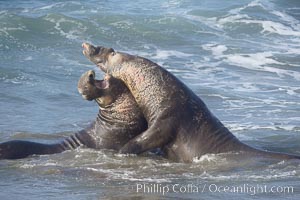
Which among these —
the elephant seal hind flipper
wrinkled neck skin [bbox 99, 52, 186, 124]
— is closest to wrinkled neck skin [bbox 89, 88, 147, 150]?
wrinkled neck skin [bbox 99, 52, 186, 124]

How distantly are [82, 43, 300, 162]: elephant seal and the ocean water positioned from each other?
0.16 meters

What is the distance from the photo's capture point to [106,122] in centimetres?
938

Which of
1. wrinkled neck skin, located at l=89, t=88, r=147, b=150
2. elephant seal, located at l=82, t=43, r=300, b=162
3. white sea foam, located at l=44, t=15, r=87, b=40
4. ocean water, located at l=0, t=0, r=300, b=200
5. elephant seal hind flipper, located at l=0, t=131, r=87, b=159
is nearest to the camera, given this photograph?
ocean water, located at l=0, t=0, r=300, b=200

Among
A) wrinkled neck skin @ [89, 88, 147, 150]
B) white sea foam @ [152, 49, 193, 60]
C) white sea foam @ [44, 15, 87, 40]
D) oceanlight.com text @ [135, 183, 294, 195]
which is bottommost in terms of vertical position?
oceanlight.com text @ [135, 183, 294, 195]

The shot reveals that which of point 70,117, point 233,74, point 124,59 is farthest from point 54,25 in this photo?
point 124,59

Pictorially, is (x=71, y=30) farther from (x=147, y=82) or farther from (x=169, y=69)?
(x=147, y=82)

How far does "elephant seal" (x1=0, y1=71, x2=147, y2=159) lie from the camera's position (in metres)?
9.14

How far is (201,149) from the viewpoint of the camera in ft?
29.3

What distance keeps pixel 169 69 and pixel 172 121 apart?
27.7 ft

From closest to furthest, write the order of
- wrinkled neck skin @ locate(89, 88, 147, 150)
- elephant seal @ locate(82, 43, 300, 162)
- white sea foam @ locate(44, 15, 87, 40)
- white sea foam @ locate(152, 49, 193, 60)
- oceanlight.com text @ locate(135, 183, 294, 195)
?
oceanlight.com text @ locate(135, 183, 294, 195)
elephant seal @ locate(82, 43, 300, 162)
wrinkled neck skin @ locate(89, 88, 147, 150)
white sea foam @ locate(152, 49, 193, 60)
white sea foam @ locate(44, 15, 87, 40)

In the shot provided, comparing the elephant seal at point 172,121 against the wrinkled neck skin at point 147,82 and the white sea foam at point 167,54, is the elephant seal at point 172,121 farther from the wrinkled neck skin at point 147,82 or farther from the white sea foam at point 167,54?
the white sea foam at point 167,54

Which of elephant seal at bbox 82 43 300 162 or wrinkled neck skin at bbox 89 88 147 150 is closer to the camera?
elephant seal at bbox 82 43 300 162

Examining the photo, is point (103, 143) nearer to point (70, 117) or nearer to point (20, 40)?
point (70, 117)

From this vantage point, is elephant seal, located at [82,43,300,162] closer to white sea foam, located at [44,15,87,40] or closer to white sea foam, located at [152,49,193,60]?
white sea foam, located at [152,49,193,60]
